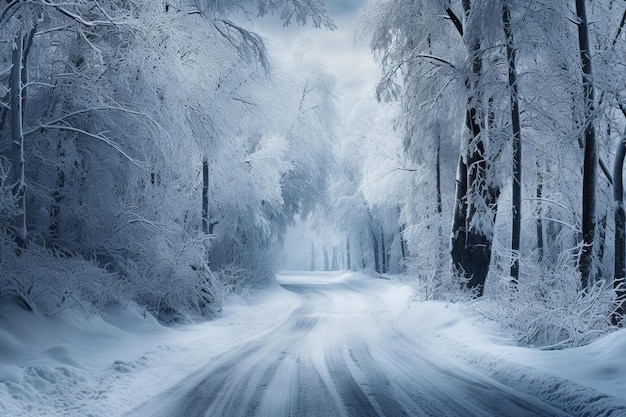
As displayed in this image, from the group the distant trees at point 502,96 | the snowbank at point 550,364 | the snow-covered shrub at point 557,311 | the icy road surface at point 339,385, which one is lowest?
the icy road surface at point 339,385

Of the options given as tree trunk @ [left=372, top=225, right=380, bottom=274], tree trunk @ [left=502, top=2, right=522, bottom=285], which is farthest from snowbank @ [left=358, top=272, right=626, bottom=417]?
tree trunk @ [left=372, top=225, right=380, bottom=274]

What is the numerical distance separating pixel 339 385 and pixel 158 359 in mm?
3320

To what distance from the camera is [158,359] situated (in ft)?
29.0

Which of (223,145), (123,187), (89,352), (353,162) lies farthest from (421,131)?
(353,162)

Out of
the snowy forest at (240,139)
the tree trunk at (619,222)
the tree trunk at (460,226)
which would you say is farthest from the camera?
the tree trunk at (460,226)

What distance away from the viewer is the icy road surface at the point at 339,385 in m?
6.07

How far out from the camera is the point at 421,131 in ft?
55.2

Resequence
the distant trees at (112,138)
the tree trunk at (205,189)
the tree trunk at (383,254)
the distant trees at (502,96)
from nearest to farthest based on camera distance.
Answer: the distant trees at (112,138) → the distant trees at (502,96) → the tree trunk at (205,189) → the tree trunk at (383,254)

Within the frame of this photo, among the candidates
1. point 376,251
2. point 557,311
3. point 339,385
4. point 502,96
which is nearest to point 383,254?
point 376,251

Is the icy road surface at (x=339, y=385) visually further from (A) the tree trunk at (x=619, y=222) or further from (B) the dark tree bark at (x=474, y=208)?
(A) the tree trunk at (x=619, y=222)

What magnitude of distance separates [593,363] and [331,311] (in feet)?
45.0

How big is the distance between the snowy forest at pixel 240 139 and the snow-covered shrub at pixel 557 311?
0.04 metres

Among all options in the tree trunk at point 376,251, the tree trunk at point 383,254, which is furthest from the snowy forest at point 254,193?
the tree trunk at point 376,251

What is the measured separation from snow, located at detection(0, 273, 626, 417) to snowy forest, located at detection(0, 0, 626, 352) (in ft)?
2.03
